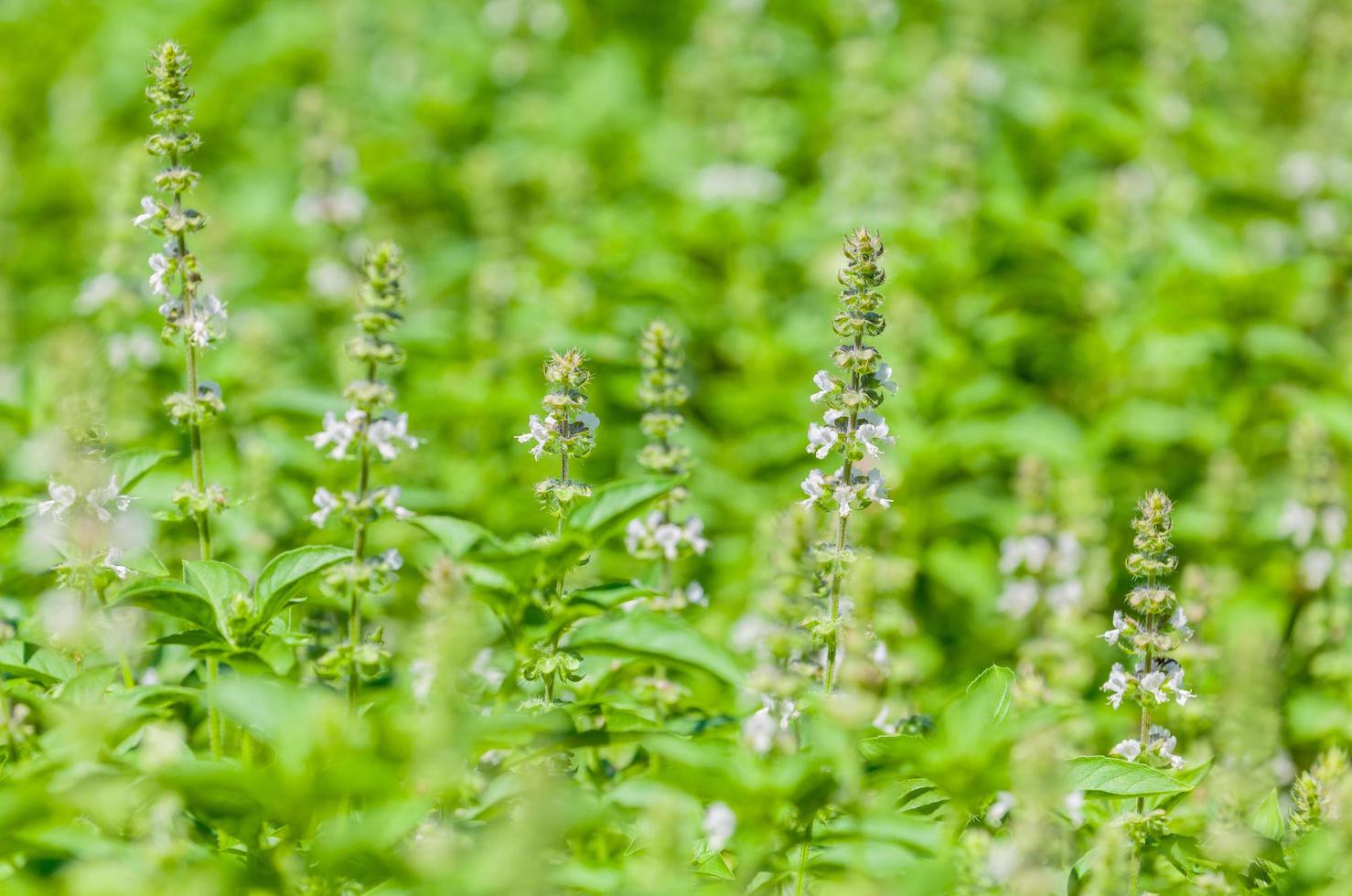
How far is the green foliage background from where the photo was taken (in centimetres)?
609

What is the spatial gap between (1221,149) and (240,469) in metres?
7.25

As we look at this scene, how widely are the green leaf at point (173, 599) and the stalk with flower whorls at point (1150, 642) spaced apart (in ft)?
7.24

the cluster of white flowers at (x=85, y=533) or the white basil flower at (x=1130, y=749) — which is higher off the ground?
the cluster of white flowers at (x=85, y=533)

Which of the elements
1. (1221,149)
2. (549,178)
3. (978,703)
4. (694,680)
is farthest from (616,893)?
(1221,149)

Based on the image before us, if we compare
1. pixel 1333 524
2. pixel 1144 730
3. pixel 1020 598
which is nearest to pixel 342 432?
pixel 1144 730

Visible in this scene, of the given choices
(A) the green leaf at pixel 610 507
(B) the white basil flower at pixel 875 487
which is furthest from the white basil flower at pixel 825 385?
(A) the green leaf at pixel 610 507

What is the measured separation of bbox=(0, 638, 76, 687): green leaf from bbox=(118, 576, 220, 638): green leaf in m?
0.35

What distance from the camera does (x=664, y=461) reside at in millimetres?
4316

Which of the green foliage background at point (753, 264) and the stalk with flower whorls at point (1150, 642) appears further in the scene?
the green foliage background at point (753, 264)

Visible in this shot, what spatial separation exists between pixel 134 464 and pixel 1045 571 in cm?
361

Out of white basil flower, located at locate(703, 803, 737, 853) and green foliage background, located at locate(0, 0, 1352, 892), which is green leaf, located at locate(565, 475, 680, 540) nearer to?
green foliage background, located at locate(0, 0, 1352, 892)

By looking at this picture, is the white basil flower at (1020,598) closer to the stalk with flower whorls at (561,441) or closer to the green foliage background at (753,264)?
the green foliage background at (753,264)

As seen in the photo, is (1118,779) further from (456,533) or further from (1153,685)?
(456,533)

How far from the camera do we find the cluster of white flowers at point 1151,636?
360 centimetres
